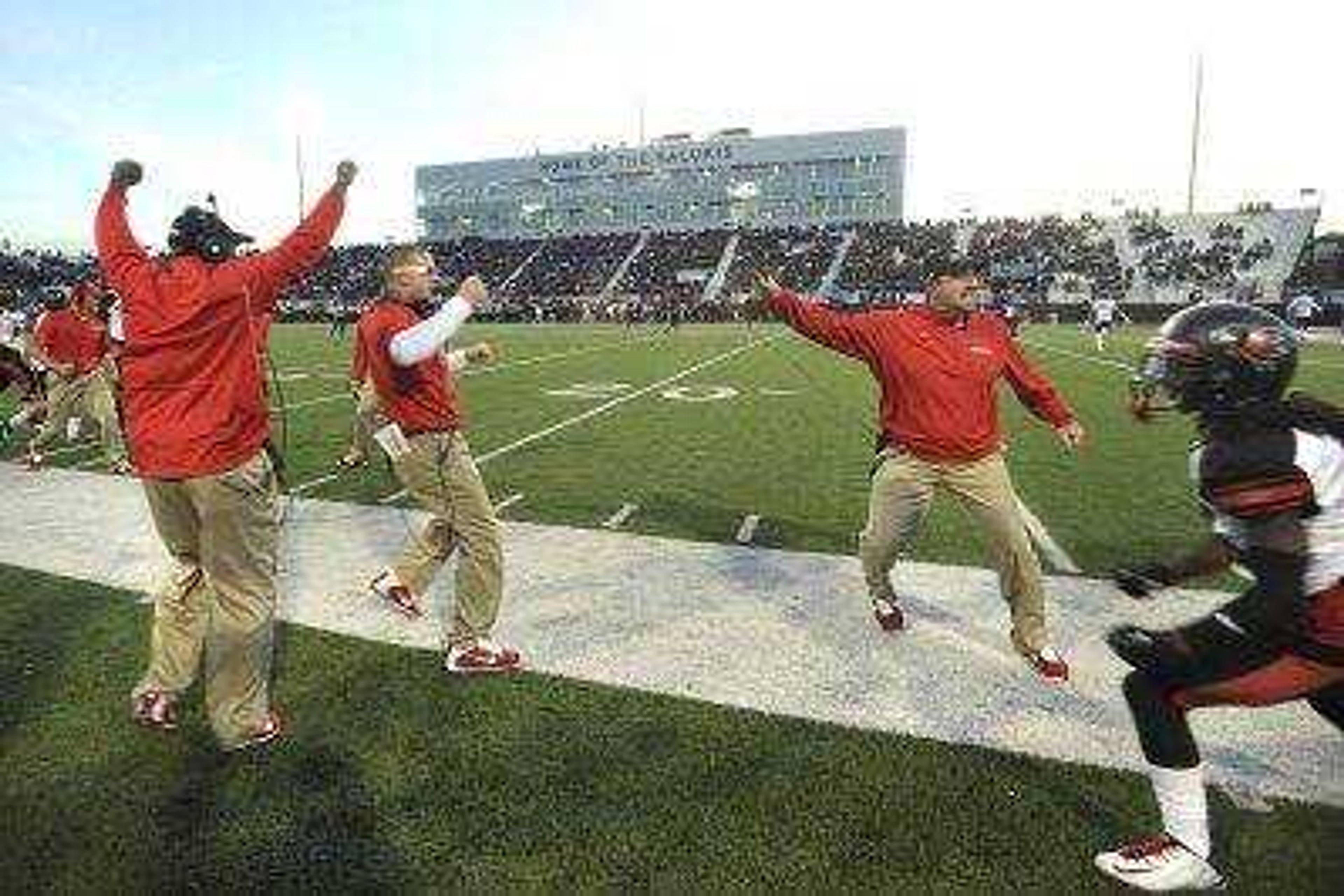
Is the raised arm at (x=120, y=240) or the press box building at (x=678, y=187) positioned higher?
the press box building at (x=678, y=187)

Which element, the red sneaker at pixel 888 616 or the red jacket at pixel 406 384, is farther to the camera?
the red sneaker at pixel 888 616

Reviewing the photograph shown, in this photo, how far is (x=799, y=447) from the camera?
13.8m

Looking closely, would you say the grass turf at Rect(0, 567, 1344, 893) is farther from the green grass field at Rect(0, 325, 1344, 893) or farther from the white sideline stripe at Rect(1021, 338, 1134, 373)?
the white sideline stripe at Rect(1021, 338, 1134, 373)

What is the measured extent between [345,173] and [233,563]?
5.53ft

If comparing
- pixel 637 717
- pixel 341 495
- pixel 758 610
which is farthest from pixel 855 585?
pixel 341 495

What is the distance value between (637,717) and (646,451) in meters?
8.17

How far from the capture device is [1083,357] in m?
30.5

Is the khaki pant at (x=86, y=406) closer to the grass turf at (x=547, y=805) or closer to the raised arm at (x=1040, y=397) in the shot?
the grass turf at (x=547, y=805)

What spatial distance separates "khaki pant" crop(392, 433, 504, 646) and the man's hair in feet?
2.70

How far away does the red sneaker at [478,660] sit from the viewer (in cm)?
599

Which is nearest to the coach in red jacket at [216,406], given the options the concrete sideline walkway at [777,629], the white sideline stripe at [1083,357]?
the concrete sideline walkway at [777,629]

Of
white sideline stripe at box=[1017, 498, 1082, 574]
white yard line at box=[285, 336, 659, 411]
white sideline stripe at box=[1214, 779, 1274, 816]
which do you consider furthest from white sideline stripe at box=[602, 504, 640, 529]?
white sideline stripe at box=[1214, 779, 1274, 816]

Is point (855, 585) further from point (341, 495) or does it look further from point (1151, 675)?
point (341, 495)

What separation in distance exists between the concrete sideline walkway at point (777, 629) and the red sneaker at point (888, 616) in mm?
107
